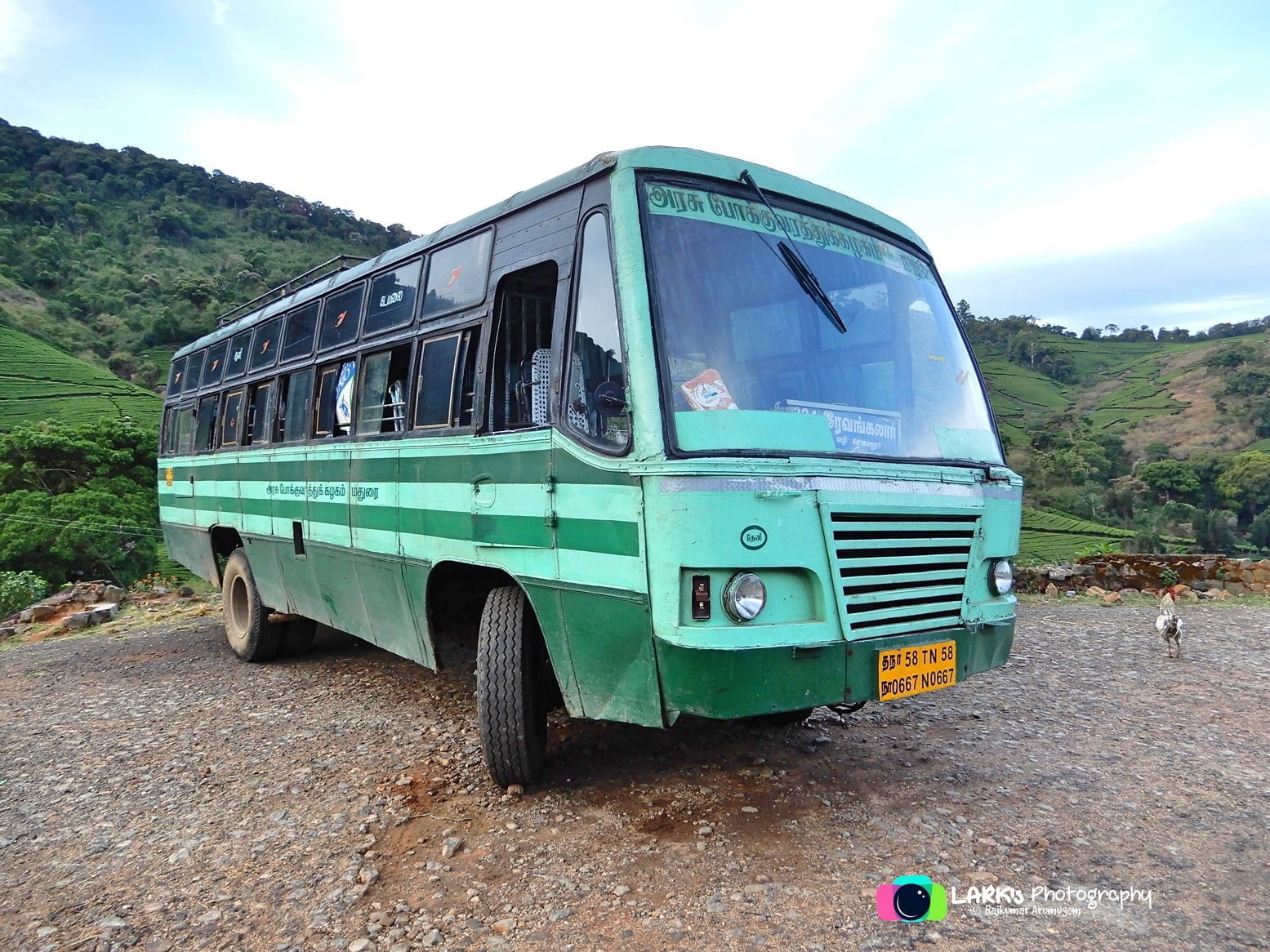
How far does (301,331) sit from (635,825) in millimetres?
4922

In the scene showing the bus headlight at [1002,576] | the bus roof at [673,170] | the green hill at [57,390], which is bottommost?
the bus headlight at [1002,576]

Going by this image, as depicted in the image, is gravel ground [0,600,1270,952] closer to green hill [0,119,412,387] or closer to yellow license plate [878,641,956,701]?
yellow license plate [878,641,956,701]

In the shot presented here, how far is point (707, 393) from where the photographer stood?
3.44 m

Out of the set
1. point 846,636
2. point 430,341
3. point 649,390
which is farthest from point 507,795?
point 430,341

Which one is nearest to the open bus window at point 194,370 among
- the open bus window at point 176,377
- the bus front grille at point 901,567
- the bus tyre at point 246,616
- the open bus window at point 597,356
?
the open bus window at point 176,377

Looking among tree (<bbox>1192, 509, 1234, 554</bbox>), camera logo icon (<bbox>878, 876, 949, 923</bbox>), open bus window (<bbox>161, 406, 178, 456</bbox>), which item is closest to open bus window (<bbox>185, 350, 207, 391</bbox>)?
open bus window (<bbox>161, 406, 178, 456</bbox>)

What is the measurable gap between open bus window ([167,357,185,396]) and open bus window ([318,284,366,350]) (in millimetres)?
4430

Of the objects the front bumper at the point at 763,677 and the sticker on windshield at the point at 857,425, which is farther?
the sticker on windshield at the point at 857,425

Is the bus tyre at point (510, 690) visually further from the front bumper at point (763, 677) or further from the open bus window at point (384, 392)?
the open bus window at point (384, 392)

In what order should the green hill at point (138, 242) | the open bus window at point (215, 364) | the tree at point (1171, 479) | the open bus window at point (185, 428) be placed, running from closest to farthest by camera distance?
the open bus window at point (215, 364), the open bus window at point (185, 428), the tree at point (1171, 479), the green hill at point (138, 242)

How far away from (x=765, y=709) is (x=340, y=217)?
117469 mm

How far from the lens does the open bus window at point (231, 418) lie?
7.87 meters

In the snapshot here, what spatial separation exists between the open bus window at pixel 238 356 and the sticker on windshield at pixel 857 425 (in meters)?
6.11

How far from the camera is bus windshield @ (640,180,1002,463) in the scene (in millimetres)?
3461
